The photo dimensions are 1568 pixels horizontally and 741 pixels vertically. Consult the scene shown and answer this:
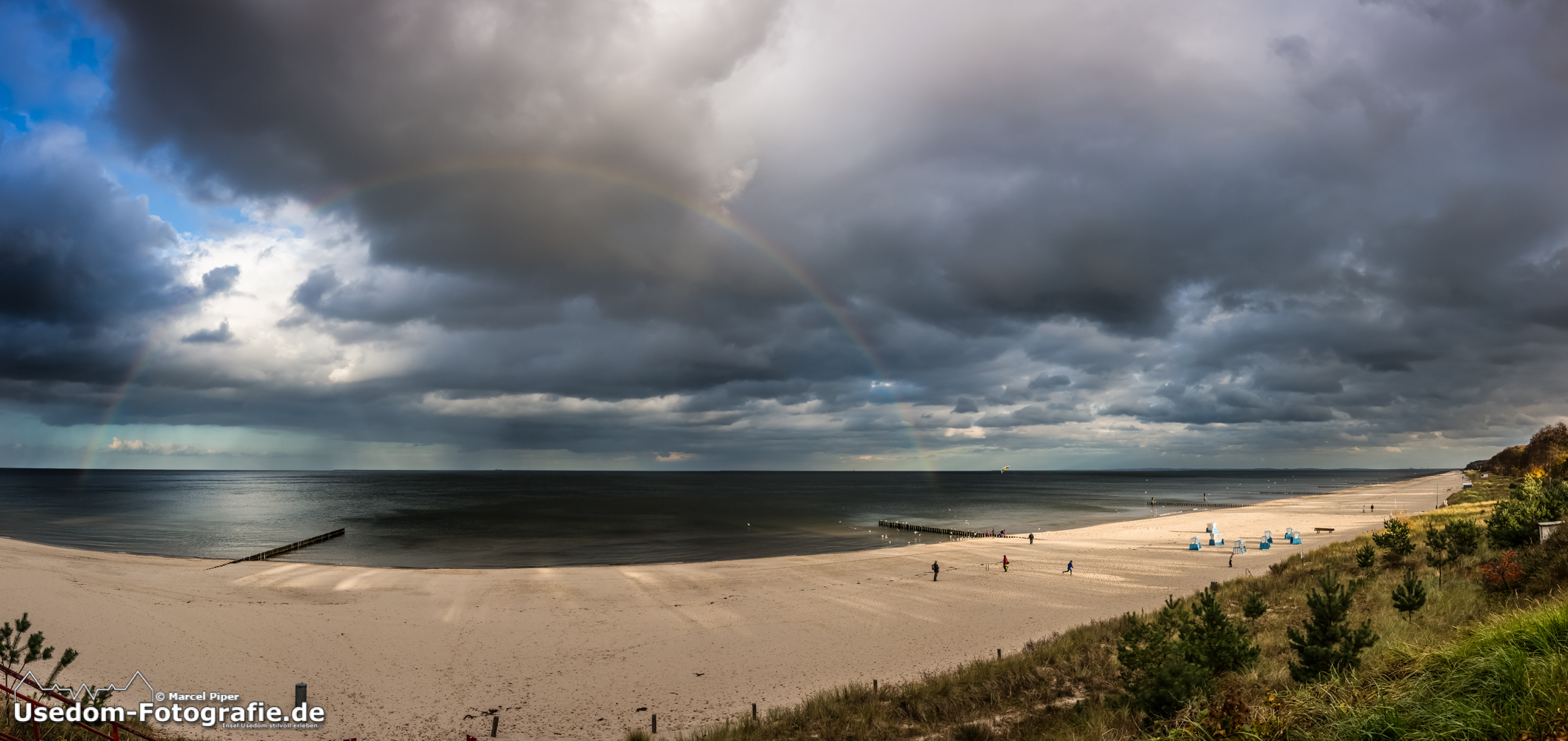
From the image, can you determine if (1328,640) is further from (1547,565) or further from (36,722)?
(36,722)

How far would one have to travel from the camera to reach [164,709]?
20.2 meters

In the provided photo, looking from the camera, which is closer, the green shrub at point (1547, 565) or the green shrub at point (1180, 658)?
the green shrub at point (1180, 658)

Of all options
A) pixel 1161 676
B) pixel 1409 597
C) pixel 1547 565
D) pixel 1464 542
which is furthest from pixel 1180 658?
pixel 1464 542

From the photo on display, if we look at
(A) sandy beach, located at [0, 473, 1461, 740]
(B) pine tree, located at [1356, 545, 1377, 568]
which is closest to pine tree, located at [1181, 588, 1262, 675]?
(A) sandy beach, located at [0, 473, 1461, 740]

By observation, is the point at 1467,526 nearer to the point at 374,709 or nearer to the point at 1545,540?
the point at 1545,540

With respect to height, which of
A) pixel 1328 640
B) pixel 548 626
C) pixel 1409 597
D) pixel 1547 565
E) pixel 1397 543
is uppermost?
pixel 1547 565

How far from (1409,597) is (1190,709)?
48.7 ft

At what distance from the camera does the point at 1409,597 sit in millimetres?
17969

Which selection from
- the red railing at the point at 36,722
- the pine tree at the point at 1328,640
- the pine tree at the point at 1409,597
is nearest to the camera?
the red railing at the point at 36,722

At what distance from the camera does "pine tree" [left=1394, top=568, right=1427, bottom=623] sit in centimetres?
1778

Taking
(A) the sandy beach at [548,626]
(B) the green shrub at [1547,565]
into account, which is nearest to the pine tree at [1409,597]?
(B) the green shrub at [1547,565]

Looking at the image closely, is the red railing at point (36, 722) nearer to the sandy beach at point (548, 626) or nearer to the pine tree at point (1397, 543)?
the sandy beach at point (548, 626)

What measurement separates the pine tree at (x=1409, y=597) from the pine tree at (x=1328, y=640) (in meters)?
6.49

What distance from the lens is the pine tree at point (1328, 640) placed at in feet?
40.4
